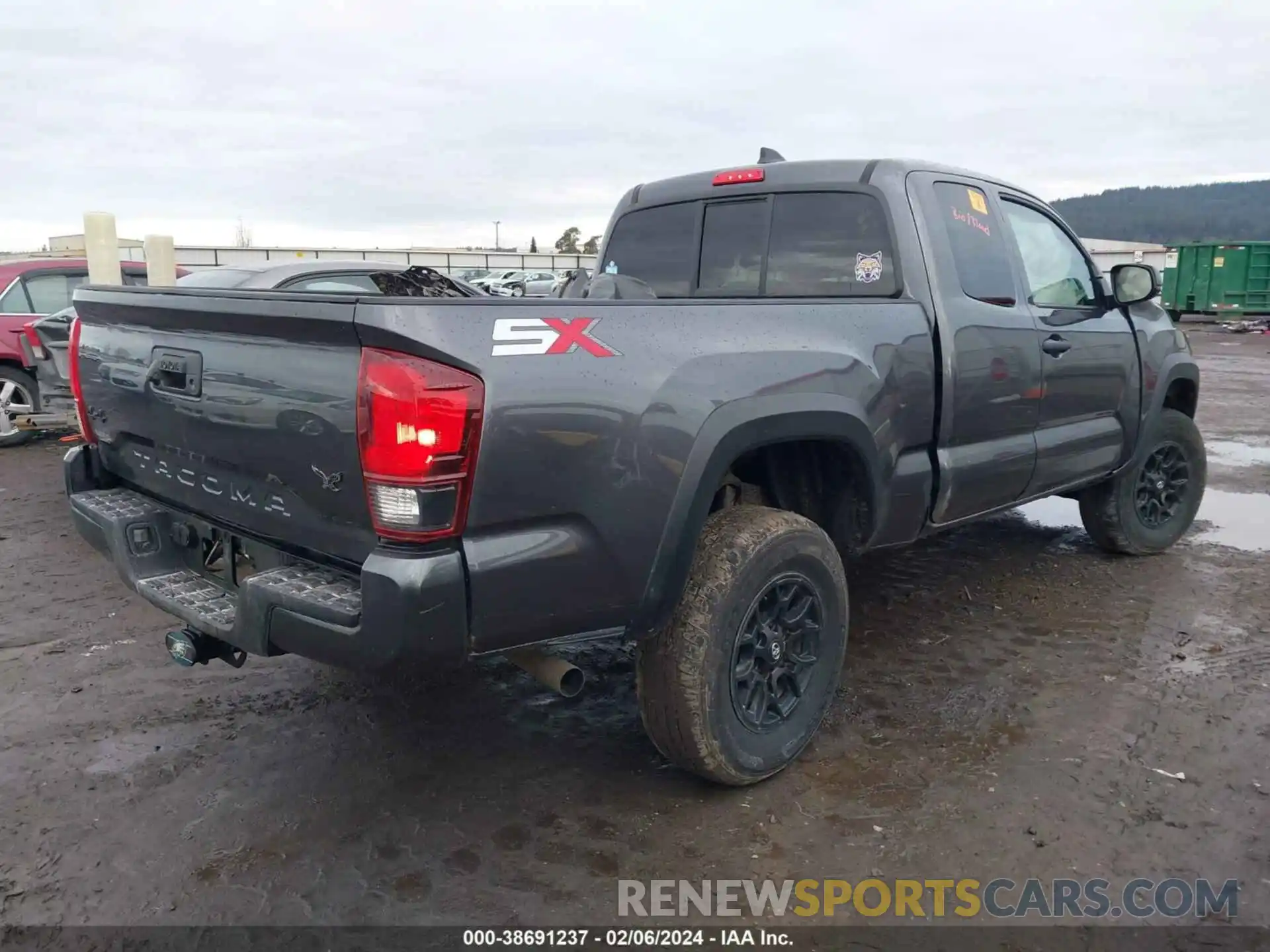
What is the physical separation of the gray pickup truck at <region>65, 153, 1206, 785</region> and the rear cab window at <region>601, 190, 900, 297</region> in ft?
0.04

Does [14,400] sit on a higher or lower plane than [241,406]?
lower

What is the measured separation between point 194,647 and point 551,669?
1065mm

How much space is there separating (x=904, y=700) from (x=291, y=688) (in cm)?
239

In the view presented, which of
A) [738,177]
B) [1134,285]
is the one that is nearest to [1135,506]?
[1134,285]

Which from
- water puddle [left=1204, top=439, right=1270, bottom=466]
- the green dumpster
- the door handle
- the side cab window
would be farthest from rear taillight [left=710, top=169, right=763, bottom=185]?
the green dumpster

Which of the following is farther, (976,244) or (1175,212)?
(1175,212)

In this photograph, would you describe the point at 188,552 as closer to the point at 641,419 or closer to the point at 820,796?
the point at 641,419

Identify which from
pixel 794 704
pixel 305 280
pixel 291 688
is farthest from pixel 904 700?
pixel 305 280

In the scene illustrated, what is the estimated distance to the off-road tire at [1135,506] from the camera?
522 centimetres

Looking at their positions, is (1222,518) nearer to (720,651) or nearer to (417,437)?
(720,651)

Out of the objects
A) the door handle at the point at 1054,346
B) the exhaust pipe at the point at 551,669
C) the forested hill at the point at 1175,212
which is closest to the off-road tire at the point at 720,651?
the exhaust pipe at the point at 551,669

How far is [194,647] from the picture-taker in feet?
9.16

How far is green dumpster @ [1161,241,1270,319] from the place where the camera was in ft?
80.2

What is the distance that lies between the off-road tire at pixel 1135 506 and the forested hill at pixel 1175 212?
59541 millimetres
